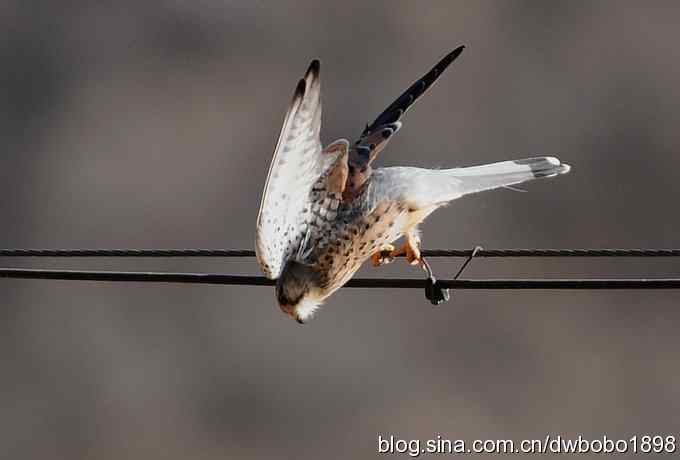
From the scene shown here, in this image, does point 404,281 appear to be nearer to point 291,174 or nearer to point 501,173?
point 291,174

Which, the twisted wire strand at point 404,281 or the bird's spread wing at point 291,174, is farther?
the bird's spread wing at point 291,174

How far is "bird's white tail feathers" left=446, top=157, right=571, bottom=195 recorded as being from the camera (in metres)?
3.01

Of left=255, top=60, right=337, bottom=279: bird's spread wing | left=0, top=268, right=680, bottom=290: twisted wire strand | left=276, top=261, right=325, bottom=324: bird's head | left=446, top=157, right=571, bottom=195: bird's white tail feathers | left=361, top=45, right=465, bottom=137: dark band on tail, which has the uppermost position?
left=361, top=45, right=465, bottom=137: dark band on tail

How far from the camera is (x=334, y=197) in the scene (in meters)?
2.90

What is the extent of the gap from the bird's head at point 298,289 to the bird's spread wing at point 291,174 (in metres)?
0.04

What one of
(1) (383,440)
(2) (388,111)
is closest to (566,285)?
(2) (388,111)

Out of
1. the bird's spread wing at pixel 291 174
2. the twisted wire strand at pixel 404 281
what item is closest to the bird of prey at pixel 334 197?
the bird's spread wing at pixel 291 174

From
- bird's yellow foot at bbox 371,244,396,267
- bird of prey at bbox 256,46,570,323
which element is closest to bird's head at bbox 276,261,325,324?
bird of prey at bbox 256,46,570,323

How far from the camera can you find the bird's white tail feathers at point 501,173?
301cm

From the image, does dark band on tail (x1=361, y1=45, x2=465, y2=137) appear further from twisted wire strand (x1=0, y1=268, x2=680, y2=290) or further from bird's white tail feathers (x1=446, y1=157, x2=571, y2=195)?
twisted wire strand (x1=0, y1=268, x2=680, y2=290)

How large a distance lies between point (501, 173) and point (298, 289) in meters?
0.70

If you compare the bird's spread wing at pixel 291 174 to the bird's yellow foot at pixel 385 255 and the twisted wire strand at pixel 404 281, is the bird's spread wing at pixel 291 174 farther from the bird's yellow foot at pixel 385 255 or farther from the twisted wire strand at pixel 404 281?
the bird's yellow foot at pixel 385 255

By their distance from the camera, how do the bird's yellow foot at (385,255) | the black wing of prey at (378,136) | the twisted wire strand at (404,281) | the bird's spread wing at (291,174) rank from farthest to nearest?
the bird's yellow foot at (385,255), the black wing of prey at (378,136), the bird's spread wing at (291,174), the twisted wire strand at (404,281)

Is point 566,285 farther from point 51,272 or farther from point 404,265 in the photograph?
point 404,265
